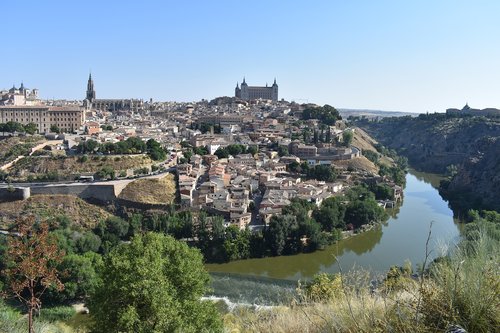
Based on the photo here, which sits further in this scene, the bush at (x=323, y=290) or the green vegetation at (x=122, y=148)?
the green vegetation at (x=122, y=148)

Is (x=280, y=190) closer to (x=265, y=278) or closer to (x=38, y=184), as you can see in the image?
(x=265, y=278)

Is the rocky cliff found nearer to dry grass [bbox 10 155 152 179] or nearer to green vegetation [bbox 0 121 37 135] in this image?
dry grass [bbox 10 155 152 179]

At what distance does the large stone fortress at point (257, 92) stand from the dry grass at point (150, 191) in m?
36.5

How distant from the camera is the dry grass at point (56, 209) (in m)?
13.6

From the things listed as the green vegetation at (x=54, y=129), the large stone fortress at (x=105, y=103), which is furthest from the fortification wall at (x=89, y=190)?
the large stone fortress at (x=105, y=103)

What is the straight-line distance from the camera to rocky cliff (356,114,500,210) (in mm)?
19487

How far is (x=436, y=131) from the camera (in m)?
35.3

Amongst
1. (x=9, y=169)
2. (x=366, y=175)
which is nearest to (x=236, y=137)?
(x=366, y=175)

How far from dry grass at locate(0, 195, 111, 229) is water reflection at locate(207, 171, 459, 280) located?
471 cm

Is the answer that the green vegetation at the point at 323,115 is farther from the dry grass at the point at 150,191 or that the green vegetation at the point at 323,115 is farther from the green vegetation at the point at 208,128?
the dry grass at the point at 150,191

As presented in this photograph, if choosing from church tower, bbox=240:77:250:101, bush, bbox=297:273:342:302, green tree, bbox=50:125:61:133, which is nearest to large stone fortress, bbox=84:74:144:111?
church tower, bbox=240:77:250:101

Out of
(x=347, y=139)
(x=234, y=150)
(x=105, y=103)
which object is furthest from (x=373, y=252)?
(x=105, y=103)

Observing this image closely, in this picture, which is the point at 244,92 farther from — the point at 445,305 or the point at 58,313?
the point at 445,305

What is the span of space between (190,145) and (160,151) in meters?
3.65
